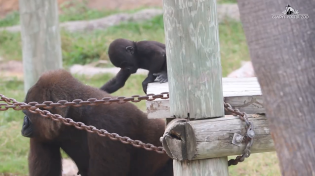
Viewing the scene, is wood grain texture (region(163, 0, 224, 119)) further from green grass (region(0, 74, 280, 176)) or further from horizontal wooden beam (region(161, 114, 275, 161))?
green grass (region(0, 74, 280, 176))

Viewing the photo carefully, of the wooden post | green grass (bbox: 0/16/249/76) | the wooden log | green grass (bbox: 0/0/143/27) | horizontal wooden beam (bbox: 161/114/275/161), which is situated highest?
green grass (bbox: 0/0/143/27)

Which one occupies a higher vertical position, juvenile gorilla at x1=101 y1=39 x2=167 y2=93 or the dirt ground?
the dirt ground

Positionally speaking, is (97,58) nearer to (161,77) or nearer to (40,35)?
(40,35)

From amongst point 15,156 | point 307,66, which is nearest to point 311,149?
point 307,66

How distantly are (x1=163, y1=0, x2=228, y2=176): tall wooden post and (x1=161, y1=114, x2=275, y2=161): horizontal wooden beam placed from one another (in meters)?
0.05

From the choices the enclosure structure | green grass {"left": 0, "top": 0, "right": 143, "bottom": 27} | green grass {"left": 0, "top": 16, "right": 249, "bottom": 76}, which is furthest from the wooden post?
green grass {"left": 0, "top": 0, "right": 143, "bottom": 27}

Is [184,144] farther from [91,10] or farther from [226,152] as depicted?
[91,10]

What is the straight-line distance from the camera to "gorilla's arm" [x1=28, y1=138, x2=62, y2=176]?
11.0 feet

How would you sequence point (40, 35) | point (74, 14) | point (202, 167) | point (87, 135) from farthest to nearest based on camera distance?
point (74, 14) → point (40, 35) → point (87, 135) → point (202, 167)

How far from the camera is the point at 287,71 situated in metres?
1.51

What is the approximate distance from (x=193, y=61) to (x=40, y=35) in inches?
147

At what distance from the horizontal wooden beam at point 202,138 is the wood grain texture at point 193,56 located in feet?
0.19

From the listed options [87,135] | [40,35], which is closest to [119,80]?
[87,135]

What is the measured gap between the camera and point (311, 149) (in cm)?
151
